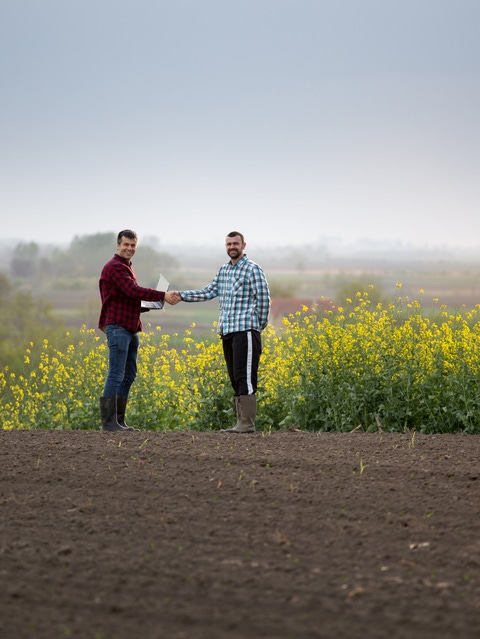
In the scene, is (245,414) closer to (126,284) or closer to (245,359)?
(245,359)

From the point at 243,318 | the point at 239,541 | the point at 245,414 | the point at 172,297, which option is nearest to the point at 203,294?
the point at 172,297

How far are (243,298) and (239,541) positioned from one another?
3654 millimetres

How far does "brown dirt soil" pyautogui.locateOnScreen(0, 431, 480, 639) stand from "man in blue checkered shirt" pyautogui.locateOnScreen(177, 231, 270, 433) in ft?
3.35

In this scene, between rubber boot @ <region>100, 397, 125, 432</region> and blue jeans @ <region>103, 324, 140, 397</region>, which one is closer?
blue jeans @ <region>103, 324, 140, 397</region>

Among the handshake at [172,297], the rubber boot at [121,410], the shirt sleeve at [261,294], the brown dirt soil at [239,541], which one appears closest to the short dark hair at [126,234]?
the handshake at [172,297]

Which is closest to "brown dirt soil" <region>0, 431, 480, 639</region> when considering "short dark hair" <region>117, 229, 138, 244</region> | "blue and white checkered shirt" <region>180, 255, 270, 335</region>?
"blue and white checkered shirt" <region>180, 255, 270, 335</region>

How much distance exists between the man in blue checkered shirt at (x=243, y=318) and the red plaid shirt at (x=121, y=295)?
2.31ft

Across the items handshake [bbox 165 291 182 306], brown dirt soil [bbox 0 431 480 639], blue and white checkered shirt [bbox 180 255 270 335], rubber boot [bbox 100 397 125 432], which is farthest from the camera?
handshake [bbox 165 291 182 306]

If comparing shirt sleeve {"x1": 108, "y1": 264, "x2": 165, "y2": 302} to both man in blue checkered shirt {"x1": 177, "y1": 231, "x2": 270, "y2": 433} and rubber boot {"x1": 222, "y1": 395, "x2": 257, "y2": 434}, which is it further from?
rubber boot {"x1": 222, "y1": 395, "x2": 257, "y2": 434}

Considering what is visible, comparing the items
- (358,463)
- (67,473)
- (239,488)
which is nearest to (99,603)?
(239,488)

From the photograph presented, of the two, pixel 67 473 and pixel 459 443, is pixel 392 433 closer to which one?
pixel 459 443

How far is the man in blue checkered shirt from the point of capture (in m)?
7.74

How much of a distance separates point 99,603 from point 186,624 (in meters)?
0.42

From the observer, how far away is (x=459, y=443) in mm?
7074
